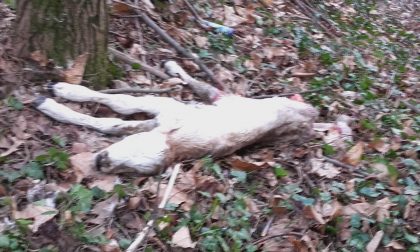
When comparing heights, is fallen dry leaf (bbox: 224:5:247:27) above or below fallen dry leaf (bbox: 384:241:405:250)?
above

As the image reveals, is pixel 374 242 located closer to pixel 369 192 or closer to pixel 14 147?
pixel 369 192

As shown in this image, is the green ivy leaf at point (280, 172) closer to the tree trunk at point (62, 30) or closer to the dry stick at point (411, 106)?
the tree trunk at point (62, 30)

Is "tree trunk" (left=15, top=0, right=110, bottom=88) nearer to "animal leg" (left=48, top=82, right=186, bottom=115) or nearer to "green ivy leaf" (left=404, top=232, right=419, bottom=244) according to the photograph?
"animal leg" (left=48, top=82, right=186, bottom=115)

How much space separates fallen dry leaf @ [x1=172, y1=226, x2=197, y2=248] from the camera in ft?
9.23

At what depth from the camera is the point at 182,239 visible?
2.84 metres

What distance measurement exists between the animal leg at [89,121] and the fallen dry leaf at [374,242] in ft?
4.68

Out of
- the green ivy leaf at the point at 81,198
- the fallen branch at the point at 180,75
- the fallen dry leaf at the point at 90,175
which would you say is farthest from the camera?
the fallen branch at the point at 180,75

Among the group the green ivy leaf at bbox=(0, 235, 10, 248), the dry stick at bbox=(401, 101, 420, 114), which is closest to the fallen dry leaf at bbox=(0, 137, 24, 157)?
the green ivy leaf at bbox=(0, 235, 10, 248)

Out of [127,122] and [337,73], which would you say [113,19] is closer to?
[127,122]

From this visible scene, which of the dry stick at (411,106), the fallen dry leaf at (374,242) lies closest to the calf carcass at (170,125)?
the fallen dry leaf at (374,242)

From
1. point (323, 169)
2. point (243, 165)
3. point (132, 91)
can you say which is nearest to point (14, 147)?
point (132, 91)

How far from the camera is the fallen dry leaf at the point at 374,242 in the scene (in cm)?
318

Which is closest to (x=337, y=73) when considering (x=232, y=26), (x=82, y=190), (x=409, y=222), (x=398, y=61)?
(x=232, y=26)

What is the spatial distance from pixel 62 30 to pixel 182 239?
1644mm
